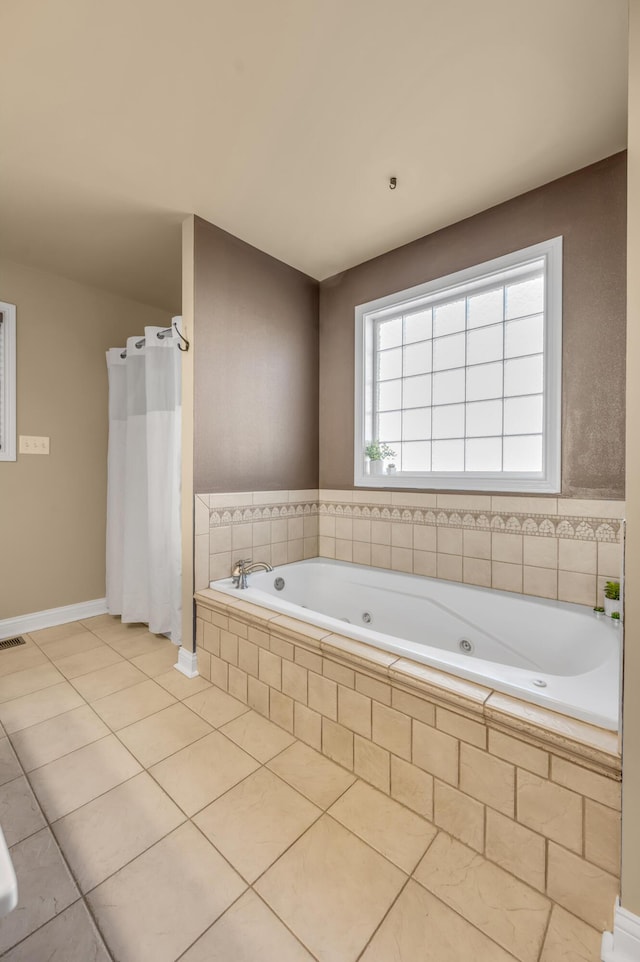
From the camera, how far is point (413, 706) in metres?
1.31

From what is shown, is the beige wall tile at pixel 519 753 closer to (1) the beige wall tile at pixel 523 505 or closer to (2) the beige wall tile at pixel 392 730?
(2) the beige wall tile at pixel 392 730

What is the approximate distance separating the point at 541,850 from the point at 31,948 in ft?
4.14

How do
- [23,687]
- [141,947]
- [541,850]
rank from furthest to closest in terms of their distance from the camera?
1. [23,687]
2. [541,850]
3. [141,947]

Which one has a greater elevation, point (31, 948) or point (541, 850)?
point (541, 850)

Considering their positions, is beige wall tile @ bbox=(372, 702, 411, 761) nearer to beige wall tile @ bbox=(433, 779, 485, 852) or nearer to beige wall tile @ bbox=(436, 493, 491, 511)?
beige wall tile @ bbox=(433, 779, 485, 852)

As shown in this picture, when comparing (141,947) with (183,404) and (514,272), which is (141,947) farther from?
(514,272)

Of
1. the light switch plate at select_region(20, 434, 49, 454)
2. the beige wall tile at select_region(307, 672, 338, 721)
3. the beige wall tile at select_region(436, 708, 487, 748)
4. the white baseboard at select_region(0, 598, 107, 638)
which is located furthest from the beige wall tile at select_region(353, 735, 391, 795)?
the light switch plate at select_region(20, 434, 49, 454)

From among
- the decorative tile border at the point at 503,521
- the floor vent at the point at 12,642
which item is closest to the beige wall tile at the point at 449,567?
the decorative tile border at the point at 503,521

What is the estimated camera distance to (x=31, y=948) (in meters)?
0.96

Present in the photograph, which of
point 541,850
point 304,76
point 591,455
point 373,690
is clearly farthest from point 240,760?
point 304,76

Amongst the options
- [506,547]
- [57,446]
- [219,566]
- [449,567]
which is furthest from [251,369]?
[506,547]

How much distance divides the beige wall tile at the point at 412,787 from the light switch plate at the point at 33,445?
9.21ft

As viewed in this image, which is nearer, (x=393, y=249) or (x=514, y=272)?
(x=514, y=272)

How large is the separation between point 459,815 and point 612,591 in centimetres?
110
